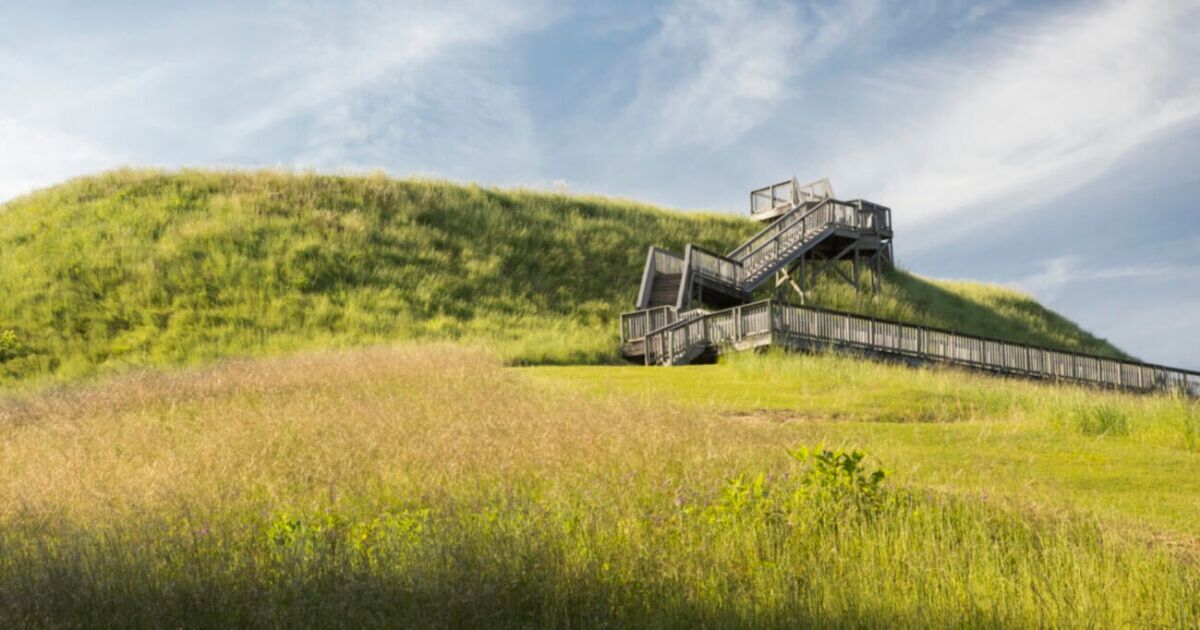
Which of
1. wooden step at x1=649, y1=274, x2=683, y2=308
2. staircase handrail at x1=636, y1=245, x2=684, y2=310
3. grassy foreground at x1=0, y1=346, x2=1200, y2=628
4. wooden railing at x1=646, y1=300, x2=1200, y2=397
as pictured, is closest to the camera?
grassy foreground at x1=0, y1=346, x2=1200, y2=628

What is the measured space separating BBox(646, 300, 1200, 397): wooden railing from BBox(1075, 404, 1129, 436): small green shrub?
31.5 feet

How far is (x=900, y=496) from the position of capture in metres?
8.36

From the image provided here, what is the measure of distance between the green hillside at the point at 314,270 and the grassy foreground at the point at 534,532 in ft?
48.9

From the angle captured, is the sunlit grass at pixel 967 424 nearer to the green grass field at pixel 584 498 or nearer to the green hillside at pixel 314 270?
the green grass field at pixel 584 498

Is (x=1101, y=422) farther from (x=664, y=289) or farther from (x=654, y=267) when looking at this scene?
(x=654, y=267)

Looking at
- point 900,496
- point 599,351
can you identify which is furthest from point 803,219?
point 900,496

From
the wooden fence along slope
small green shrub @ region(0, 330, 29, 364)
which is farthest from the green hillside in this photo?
the wooden fence along slope

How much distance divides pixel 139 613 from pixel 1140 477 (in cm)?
1090

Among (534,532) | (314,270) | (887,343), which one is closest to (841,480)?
(534,532)

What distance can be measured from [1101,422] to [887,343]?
36.9ft

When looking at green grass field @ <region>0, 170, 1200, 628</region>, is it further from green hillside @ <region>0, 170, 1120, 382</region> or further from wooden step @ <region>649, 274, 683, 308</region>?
wooden step @ <region>649, 274, 683, 308</region>

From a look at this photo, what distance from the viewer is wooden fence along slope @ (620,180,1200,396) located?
24.6m

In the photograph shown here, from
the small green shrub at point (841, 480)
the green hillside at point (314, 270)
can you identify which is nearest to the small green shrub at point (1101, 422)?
the small green shrub at point (841, 480)

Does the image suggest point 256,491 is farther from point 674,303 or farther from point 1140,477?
point 674,303
